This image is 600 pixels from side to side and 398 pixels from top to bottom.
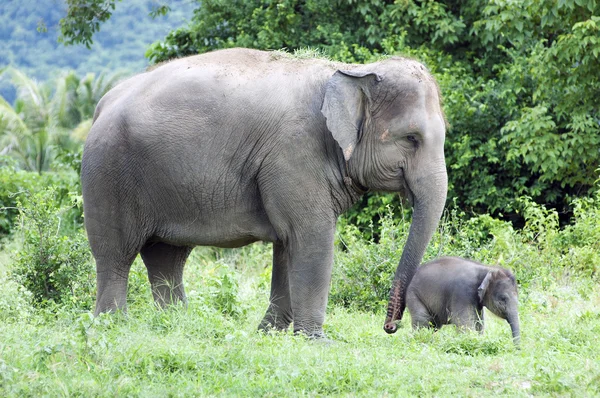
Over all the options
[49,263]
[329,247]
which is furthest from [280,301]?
[49,263]

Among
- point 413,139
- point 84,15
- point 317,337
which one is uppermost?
point 413,139

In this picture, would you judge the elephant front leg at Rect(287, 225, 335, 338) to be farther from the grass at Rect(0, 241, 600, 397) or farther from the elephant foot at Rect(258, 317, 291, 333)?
the elephant foot at Rect(258, 317, 291, 333)

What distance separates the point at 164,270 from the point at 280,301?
1135 millimetres

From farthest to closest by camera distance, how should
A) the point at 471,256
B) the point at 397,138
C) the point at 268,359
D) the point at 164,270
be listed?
the point at 471,256
the point at 164,270
the point at 397,138
the point at 268,359

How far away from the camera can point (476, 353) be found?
6781mm

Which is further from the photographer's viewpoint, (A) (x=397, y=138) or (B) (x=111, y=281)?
(B) (x=111, y=281)

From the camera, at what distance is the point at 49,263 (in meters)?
9.52

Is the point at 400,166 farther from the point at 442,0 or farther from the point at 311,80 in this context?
the point at 442,0

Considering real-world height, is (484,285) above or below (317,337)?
above

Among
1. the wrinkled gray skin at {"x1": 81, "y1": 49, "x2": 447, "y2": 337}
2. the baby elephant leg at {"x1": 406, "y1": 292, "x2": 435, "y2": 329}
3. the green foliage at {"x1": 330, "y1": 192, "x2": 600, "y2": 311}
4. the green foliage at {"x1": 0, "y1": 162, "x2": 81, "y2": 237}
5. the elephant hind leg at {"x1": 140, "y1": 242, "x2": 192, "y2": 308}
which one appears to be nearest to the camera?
the wrinkled gray skin at {"x1": 81, "y1": 49, "x2": 447, "y2": 337}

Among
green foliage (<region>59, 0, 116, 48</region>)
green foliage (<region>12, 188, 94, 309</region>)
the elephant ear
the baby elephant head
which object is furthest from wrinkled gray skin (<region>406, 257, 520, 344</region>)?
green foliage (<region>59, 0, 116, 48</region>)

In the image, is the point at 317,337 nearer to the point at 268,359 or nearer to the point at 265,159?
the point at 268,359

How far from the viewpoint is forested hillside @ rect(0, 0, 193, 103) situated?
6156 centimetres

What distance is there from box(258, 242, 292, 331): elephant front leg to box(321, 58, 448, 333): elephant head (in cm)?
108
